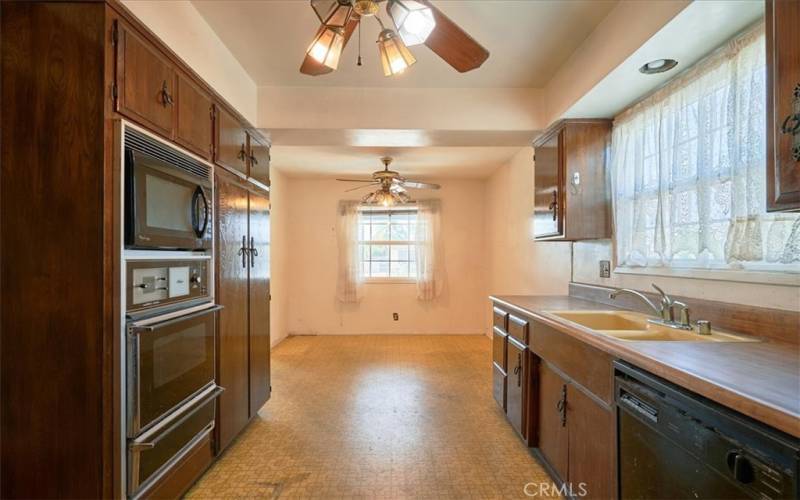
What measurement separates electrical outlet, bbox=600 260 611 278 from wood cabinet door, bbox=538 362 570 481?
2.75ft

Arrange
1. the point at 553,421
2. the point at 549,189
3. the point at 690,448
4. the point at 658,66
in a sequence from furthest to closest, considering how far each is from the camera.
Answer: the point at 549,189, the point at 553,421, the point at 658,66, the point at 690,448

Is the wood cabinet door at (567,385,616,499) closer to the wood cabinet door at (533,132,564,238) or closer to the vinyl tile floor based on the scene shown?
the vinyl tile floor

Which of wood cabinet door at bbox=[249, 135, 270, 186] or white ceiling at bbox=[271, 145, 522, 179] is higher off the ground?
white ceiling at bbox=[271, 145, 522, 179]

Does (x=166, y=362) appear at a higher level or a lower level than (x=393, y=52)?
lower

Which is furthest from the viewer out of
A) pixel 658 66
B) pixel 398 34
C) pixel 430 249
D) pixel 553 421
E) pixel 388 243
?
pixel 388 243

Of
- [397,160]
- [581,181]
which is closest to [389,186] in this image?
[397,160]

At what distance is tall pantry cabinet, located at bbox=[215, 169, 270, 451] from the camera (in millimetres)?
2082

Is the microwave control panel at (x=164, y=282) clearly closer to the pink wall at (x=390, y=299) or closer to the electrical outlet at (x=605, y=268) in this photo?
the electrical outlet at (x=605, y=268)

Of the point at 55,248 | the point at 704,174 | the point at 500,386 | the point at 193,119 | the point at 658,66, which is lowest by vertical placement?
the point at 500,386

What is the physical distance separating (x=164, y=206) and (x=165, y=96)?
1.62 feet

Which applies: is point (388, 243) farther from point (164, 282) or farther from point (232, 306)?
point (164, 282)

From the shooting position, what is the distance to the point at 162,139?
1.55 metres

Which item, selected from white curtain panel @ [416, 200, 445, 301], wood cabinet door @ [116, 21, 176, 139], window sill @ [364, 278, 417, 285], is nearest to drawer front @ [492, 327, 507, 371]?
wood cabinet door @ [116, 21, 176, 139]

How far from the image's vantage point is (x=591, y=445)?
148 centimetres
